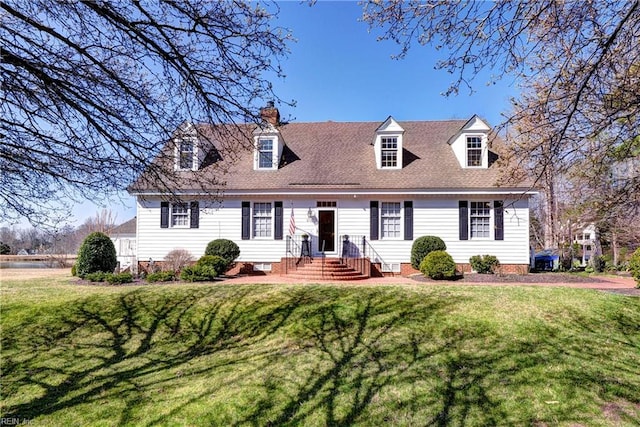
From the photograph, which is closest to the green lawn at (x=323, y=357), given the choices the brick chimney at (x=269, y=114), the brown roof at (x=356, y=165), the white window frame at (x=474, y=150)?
the brick chimney at (x=269, y=114)

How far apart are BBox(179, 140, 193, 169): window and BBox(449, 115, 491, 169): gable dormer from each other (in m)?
12.5

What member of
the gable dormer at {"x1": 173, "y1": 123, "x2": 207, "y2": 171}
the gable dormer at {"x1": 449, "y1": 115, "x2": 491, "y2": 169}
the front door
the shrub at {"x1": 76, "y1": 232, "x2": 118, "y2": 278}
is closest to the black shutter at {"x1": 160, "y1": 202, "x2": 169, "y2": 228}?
the shrub at {"x1": 76, "y1": 232, "x2": 118, "y2": 278}

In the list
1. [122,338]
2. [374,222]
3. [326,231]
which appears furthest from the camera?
[326,231]

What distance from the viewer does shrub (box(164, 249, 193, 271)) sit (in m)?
13.6

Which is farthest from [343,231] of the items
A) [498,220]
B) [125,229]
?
[125,229]

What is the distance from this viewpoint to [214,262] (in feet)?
42.0

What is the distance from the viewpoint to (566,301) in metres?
8.42

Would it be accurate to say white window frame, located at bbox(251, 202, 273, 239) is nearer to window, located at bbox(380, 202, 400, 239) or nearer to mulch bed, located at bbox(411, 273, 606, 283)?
window, located at bbox(380, 202, 400, 239)

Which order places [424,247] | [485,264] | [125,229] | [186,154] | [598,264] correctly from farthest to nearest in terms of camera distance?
[125,229]
[598,264]
[424,247]
[485,264]
[186,154]

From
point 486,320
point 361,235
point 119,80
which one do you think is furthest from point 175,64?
point 361,235

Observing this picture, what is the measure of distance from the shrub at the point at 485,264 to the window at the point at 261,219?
27.2ft

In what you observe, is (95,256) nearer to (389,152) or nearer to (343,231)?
(343,231)

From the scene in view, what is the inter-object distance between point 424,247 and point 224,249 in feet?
25.7

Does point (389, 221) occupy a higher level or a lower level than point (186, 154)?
lower
